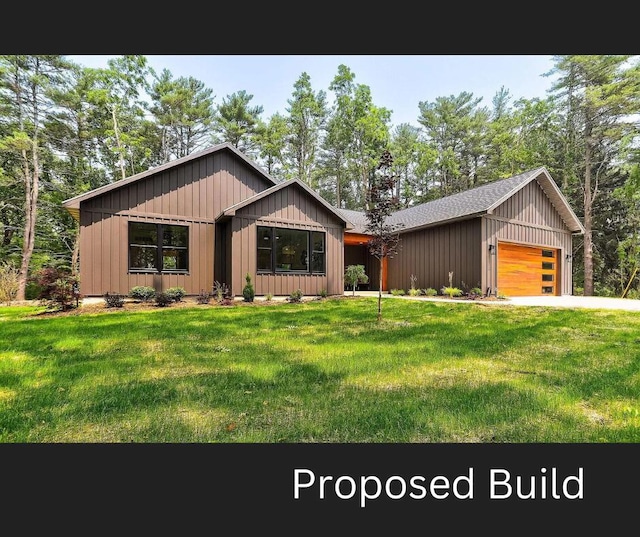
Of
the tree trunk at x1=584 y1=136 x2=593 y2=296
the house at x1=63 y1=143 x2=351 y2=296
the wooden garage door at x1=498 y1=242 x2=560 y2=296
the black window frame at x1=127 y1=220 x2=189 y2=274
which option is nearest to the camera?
the house at x1=63 y1=143 x2=351 y2=296

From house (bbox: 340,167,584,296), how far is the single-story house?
0.15ft

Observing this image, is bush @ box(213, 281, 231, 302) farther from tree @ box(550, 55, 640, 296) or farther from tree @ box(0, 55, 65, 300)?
tree @ box(550, 55, 640, 296)

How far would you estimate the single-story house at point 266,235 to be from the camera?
1048 cm

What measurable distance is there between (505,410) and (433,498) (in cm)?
109

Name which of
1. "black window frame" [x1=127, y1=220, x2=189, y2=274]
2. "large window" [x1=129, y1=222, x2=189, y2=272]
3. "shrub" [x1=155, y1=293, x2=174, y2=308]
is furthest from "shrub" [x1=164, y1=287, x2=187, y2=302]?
"large window" [x1=129, y1=222, x2=189, y2=272]

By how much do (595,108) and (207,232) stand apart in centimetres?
2213

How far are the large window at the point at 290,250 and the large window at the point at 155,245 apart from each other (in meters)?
2.63

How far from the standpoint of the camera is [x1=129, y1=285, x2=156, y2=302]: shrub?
32.8 ft

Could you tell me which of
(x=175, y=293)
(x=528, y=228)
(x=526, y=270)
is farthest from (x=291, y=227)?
(x=526, y=270)

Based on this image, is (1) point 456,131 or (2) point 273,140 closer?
(2) point 273,140

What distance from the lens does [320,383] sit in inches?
125

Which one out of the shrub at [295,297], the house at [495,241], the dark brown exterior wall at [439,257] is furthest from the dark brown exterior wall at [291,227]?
the dark brown exterior wall at [439,257]

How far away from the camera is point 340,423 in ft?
7.61

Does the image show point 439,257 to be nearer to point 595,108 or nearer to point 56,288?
point 56,288
